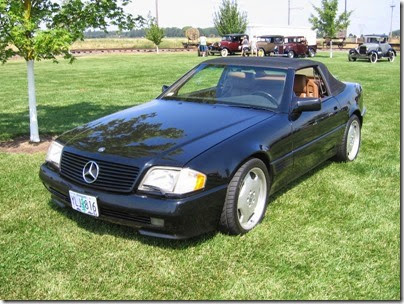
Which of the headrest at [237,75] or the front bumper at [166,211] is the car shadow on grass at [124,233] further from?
the headrest at [237,75]

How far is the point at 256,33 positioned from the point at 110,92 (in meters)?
27.9

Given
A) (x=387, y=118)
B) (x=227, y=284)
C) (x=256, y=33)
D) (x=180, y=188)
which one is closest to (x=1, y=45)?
(x=180, y=188)

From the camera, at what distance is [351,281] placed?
9.53 ft

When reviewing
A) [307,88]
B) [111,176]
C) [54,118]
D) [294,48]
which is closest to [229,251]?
[111,176]

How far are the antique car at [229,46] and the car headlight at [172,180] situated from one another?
31491mm

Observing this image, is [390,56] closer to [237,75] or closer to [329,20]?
[329,20]

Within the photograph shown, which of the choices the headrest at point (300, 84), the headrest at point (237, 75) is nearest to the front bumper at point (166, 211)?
the headrest at point (237, 75)

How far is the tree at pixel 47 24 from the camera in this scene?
552 cm

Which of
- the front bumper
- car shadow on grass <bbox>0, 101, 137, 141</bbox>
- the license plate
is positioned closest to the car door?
the front bumper

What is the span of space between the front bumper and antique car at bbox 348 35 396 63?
26.6 metres

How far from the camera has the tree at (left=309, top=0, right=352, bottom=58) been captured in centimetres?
3444

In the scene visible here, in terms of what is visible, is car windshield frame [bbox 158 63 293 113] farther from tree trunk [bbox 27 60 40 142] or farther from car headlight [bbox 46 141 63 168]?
tree trunk [bbox 27 60 40 142]

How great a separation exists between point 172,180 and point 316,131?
202 centimetres

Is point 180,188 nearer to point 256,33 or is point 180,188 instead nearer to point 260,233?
point 260,233
